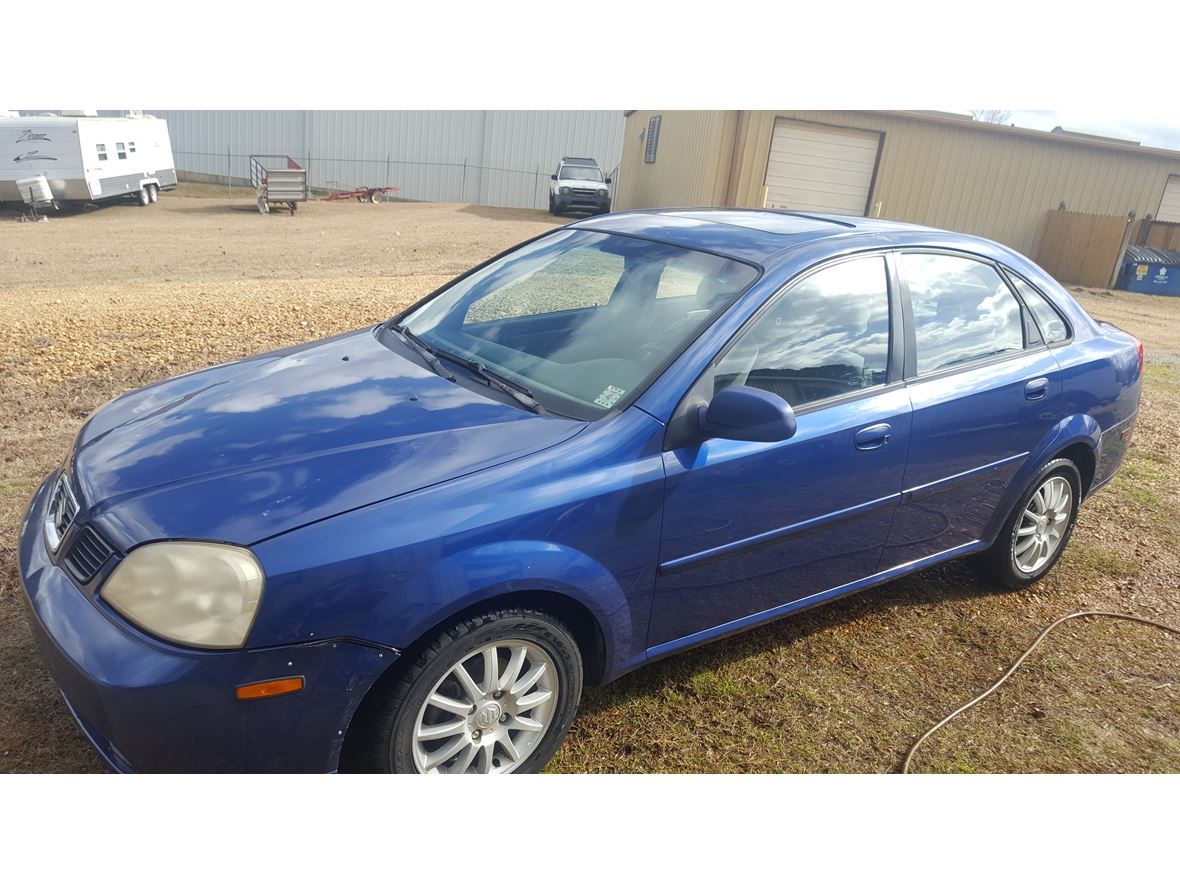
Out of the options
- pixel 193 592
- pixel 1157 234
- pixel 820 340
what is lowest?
pixel 1157 234

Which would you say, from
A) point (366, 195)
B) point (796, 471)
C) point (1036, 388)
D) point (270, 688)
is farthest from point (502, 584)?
point (366, 195)

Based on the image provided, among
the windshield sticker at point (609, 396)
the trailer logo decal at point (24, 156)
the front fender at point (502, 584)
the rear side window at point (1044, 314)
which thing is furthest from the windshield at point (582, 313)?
the trailer logo decal at point (24, 156)

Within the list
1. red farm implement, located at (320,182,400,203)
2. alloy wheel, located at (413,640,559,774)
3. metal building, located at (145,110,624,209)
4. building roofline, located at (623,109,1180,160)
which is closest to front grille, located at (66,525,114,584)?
alloy wheel, located at (413,640,559,774)

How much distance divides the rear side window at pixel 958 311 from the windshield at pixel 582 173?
918 inches

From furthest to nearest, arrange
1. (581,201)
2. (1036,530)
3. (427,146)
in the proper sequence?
(427,146)
(581,201)
(1036,530)

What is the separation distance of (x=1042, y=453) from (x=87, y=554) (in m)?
3.70

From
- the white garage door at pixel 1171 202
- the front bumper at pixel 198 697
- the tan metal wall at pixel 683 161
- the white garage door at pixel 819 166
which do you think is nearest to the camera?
the front bumper at pixel 198 697

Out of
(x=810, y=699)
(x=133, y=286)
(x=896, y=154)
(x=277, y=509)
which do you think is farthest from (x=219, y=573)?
(x=896, y=154)

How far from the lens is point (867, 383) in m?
3.23

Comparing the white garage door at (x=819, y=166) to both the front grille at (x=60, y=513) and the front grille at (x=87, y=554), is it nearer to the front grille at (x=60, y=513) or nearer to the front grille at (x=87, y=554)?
the front grille at (x=60, y=513)

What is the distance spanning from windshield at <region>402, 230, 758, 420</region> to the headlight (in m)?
1.10

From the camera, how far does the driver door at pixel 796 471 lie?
109 inches

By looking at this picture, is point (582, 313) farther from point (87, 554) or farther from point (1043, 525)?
point (1043, 525)

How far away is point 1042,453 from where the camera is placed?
383cm
